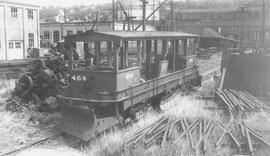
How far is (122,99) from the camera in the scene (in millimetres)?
9062

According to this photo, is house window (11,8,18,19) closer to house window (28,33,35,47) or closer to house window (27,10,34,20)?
house window (27,10,34,20)

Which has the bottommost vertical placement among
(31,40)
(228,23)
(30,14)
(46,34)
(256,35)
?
(31,40)

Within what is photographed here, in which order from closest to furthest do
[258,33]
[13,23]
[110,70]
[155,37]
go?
[110,70], [155,37], [13,23], [258,33]

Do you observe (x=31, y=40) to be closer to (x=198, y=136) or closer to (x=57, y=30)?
(x=57, y=30)

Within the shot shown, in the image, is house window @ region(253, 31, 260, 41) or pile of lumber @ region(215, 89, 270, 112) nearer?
pile of lumber @ region(215, 89, 270, 112)

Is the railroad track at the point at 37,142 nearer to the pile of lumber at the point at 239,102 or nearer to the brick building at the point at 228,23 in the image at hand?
the pile of lumber at the point at 239,102

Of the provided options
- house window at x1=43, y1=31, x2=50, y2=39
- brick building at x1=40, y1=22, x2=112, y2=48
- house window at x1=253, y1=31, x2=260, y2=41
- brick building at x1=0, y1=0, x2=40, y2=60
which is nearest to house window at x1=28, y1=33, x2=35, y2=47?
brick building at x1=0, y1=0, x2=40, y2=60

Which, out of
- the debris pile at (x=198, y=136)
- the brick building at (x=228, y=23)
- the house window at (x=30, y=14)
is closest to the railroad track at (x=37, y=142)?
the debris pile at (x=198, y=136)

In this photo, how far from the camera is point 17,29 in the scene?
2973cm

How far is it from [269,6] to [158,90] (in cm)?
3363

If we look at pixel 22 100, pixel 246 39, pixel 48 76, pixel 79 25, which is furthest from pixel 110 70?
pixel 246 39

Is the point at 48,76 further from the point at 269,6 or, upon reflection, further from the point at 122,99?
the point at 269,6

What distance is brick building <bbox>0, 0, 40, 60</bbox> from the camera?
2803 cm

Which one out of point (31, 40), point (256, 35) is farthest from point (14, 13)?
point (256, 35)
